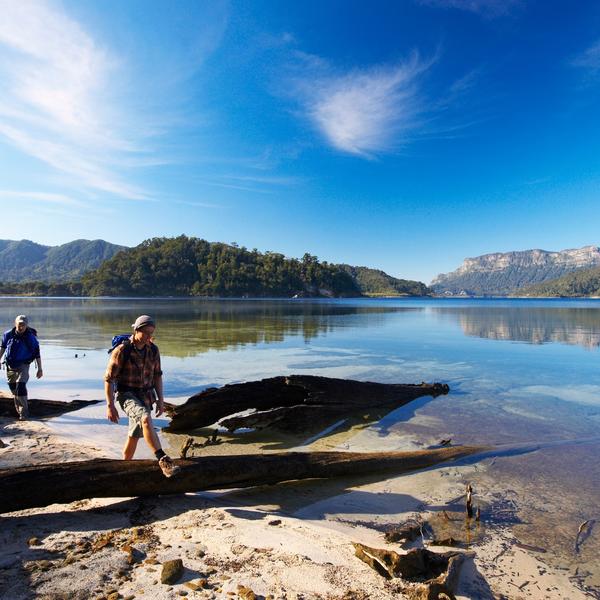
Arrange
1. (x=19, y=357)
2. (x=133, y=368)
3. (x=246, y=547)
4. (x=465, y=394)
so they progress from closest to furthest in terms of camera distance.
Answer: (x=246, y=547) → (x=133, y=368) → (x=19, y=357) → (x=465, y=394)

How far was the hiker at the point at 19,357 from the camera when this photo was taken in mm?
10703

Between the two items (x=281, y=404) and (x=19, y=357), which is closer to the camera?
(x=19, y=357)

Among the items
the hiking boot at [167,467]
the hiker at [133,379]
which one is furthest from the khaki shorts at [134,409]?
the hiking boot at [167,467]

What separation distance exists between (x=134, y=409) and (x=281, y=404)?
531cm

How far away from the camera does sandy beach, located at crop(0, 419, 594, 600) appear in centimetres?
419

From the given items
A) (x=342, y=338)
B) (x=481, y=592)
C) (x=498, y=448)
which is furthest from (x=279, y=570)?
(x=342, y=338)

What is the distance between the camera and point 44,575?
4.22 meters

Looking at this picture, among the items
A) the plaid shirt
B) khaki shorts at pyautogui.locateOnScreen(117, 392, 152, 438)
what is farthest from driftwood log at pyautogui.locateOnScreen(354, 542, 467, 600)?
the plaid shirt

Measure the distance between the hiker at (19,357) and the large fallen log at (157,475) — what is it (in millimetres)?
6179

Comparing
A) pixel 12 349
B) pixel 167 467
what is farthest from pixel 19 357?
pixel 167 467

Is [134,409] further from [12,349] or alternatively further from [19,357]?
[12,349]

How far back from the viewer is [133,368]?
6.96m

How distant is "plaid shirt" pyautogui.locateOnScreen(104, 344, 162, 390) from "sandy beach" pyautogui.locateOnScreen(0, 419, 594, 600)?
1.80m

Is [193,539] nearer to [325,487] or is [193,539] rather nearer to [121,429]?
[325,487]
